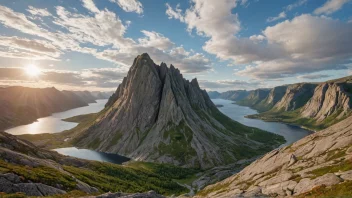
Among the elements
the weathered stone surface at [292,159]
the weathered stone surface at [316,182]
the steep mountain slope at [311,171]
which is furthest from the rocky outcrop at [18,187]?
the weathered stone surface at [292,159]

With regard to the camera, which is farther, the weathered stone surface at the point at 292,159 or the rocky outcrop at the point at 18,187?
the weathered stone surface at the point at 292,159

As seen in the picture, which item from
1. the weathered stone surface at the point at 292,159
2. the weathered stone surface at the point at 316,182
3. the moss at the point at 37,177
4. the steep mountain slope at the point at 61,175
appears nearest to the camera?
the weathered stone surface at the point at 316,182

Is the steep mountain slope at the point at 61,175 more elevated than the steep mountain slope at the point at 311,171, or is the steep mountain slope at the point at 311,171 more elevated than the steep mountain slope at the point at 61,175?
the steep mountain slope at the point at 311,171

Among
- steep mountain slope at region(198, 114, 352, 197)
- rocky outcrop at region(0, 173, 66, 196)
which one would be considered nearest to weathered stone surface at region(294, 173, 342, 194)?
steep mountain slope at region(198, 114, 352, 197)

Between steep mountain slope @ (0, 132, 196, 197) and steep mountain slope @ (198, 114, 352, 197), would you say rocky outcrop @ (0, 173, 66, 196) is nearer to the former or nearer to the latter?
steep mountain slope @ (0, 132, 196, 197)

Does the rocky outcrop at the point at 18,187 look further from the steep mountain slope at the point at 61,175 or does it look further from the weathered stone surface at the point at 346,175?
the weathered stone surface at the point at 346,175
